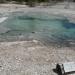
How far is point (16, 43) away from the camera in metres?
9.54

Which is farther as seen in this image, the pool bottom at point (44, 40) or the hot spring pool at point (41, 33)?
the hot spring pool at point (41, 33)

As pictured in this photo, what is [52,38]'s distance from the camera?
10836 millimetres

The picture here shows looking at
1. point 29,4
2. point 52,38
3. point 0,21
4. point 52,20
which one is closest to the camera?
point 52,38

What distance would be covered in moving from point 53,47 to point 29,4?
16762 millimetres

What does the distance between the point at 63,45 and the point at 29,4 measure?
1635cm

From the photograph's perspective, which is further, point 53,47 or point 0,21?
point 0,21

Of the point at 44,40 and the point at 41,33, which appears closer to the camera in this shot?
the point at 44,40

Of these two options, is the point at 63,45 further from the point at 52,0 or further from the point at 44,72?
the point at 52,0

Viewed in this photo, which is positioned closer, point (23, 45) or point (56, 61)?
point (56, 61)

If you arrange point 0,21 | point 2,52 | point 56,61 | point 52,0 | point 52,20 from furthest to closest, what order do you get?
point 52,0
point 52,20
point 0,21
point 2,52
point 56,61

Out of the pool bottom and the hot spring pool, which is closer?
the pool bottom

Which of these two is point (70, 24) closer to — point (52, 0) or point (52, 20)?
point (52, 20)

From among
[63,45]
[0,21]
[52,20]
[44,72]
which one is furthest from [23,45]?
[52,20]

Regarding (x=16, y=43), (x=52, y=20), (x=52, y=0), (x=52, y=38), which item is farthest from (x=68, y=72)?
(x=52, y=0)
